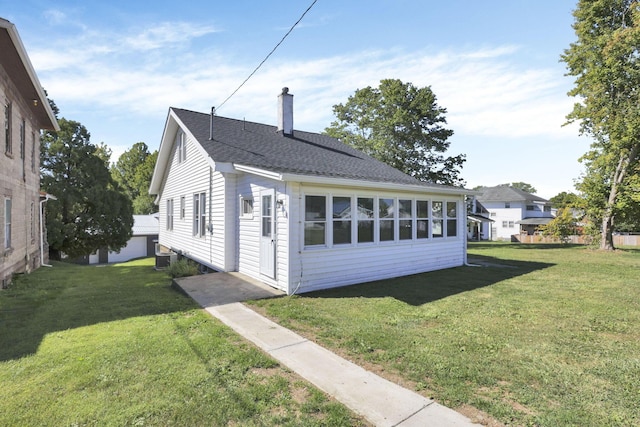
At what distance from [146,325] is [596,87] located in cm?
2449

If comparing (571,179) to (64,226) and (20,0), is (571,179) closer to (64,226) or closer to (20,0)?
(20,0)

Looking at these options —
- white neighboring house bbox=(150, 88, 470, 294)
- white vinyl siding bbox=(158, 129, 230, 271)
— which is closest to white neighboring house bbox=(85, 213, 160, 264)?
white vinyl siding bbox=(158, 129, 230, 271)

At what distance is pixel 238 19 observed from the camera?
7781 mm

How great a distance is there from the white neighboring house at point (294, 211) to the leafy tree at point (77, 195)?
8.90 metres

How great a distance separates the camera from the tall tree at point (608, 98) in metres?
17.6

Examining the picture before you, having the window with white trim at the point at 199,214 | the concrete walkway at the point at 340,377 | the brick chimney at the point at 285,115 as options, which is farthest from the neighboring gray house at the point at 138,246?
the concrete walkway at the point at 340,377

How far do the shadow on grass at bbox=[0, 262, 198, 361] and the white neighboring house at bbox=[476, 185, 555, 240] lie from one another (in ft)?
147

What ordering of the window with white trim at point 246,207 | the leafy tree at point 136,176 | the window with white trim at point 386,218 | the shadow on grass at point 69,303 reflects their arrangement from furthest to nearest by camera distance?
1. the leafy tree at point 136,176
2. the window with white trim at point 386,218
3. the window with white trim at point 246,207
4. the shadow on grass at point 69,303

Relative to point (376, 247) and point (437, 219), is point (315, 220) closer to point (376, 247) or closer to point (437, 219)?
point (376, 247)

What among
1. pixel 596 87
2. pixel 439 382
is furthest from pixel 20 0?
pixel 596 87

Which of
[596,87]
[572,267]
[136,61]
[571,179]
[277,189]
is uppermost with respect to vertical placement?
[596,87]

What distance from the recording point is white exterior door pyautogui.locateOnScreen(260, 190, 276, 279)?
7.79 metres

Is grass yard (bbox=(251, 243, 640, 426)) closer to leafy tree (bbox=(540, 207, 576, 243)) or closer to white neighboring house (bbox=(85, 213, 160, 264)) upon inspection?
leafy tree (bbox=(540, 207, 576, 243))

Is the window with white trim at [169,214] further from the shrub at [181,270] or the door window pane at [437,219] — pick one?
the door window pane at [437,219]
